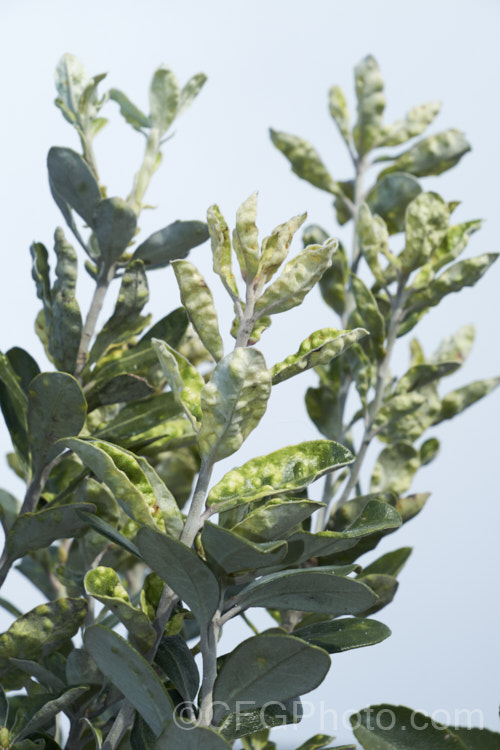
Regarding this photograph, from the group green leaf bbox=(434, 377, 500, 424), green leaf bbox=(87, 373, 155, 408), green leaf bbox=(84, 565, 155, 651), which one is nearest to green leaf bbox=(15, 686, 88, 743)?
green leaf bbox=(84, 565, 155, 651)

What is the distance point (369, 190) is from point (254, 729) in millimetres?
955

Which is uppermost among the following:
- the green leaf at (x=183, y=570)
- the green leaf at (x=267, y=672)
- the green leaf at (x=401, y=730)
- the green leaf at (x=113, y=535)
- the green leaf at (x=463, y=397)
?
the green leaf at (x=463, y=397)

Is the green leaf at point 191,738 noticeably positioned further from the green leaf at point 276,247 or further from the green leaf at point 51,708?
the green leaf at point 276,247

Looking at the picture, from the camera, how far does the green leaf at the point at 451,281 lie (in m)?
1.18

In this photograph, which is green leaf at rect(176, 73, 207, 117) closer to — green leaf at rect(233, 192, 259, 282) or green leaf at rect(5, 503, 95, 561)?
green leaf at rect(233, 192, 259, 282)

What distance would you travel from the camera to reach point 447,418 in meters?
1.29

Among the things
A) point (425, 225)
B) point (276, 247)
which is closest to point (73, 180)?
point (276, 247)

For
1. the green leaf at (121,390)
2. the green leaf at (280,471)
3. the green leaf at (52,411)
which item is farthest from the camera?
the green leaf at (121,390)

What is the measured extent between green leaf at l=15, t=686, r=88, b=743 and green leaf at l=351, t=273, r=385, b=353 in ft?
2.04

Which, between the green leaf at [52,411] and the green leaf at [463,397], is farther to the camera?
the green leaf at [463,397]

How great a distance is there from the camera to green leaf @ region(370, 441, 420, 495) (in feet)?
3.93

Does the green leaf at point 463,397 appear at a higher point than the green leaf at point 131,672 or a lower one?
higher

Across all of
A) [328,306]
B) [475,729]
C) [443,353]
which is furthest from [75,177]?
[475,729]

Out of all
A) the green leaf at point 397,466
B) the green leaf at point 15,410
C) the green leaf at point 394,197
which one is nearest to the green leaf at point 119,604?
the green leaf at point 15,410
